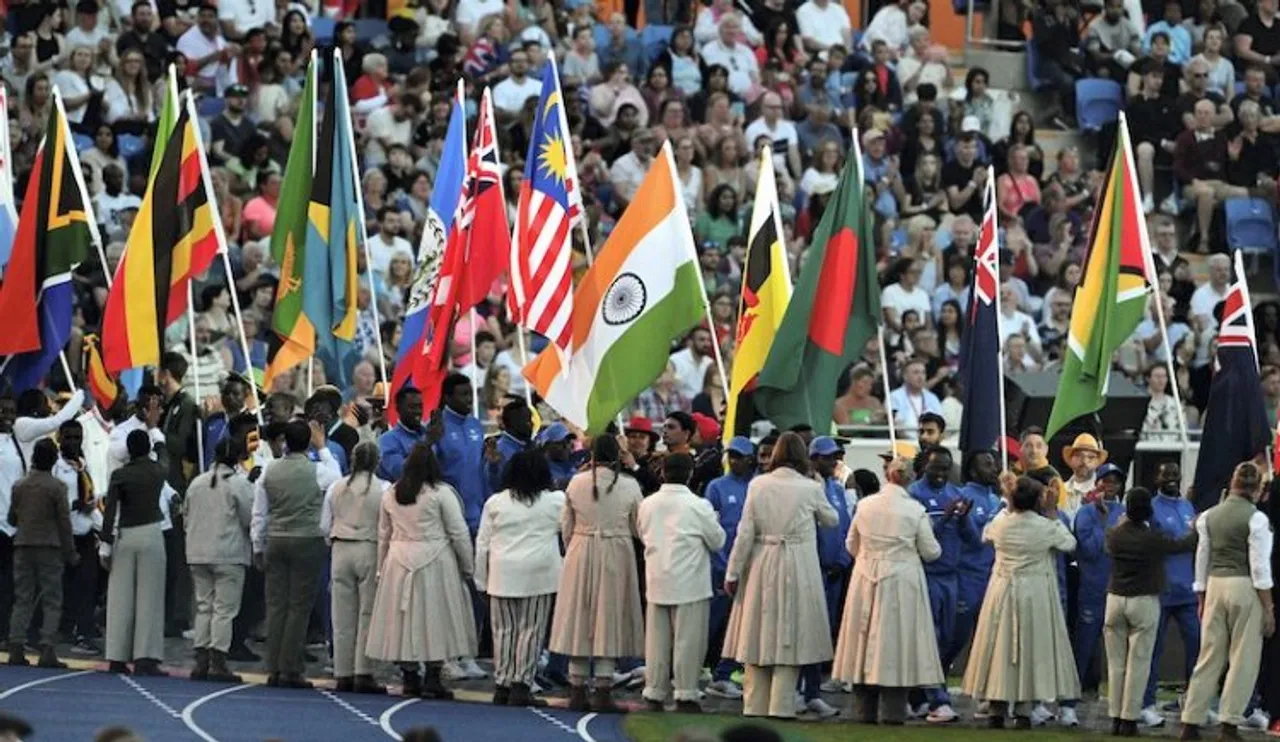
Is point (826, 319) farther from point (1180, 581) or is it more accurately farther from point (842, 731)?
point (842, 731)

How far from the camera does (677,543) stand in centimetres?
2434

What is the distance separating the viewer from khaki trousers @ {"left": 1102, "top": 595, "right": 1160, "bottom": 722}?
79.2 ft

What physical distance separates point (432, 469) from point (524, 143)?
955 cm

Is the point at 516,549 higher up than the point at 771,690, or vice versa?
the point at 516,549

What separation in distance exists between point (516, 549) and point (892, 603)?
97.9 inches

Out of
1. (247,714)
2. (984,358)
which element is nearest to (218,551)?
(247,714)

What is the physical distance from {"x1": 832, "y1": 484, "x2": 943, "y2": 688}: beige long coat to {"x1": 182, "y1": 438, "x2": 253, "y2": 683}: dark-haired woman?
14.2 ft

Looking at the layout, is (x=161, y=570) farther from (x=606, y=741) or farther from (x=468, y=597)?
(x=606, y=741)

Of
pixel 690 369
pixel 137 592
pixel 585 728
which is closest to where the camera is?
pixel 585 728

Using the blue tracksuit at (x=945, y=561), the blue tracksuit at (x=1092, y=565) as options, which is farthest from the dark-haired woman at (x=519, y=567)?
the blue tracksuit at (x=1092, y=565)

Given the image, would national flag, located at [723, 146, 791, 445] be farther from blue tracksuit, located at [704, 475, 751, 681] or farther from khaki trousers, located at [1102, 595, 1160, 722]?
khaki trousers, located at [1102, 595, 1160, 722]

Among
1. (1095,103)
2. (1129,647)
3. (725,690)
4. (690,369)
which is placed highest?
(1095,103)

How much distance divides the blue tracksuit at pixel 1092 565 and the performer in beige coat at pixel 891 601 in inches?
57.9

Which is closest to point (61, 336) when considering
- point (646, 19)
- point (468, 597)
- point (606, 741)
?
point (468, 597)
